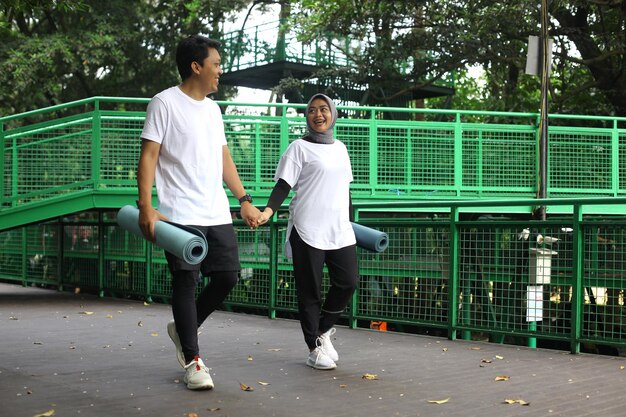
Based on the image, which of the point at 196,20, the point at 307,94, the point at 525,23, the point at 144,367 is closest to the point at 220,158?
the point at 144,367

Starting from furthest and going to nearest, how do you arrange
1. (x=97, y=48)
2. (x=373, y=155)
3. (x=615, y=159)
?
(x=97, y=48) < (x=615, y=159) < (x=373, y=155)

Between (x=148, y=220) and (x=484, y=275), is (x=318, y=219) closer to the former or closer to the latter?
(x=148, y=220)

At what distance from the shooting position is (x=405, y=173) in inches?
624

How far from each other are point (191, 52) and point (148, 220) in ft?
4.00

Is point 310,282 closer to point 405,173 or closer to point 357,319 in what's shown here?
point 357,319

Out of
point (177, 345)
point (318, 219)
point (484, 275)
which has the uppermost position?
point (318, 219)

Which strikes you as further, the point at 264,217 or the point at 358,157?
the point at 358,157

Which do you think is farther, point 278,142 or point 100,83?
point 100,83

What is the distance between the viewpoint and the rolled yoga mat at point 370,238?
749 cm

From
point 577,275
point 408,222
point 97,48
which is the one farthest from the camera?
point 97,48

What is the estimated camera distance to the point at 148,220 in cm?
606

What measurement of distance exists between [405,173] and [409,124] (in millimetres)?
797

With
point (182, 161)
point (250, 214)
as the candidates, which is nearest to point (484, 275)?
point (250, 214)

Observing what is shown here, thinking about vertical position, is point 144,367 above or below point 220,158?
below
